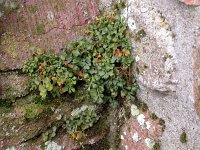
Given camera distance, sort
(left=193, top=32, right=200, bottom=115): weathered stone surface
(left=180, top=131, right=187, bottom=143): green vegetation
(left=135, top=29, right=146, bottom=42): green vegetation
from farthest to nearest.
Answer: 1. (left=135, top=29, right=146, bottom=42): green vegetation
2. (left=180, top=131, right=187, bottom=143): green vegetation
3. (left=193, top=32, right=200, bottom=115): weathered stone surface

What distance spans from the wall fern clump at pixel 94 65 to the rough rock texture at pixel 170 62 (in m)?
0.10

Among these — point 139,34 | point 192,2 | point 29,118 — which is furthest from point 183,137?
point 29,118

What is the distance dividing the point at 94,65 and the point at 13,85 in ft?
2.01

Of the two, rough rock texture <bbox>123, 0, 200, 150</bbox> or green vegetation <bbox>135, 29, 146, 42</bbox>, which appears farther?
green vegetation <bbox>135, 29, 146, 42</bbox>

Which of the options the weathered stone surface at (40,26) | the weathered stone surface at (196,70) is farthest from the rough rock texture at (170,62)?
the weathered stone surface at (40,26)

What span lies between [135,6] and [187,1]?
59 cm

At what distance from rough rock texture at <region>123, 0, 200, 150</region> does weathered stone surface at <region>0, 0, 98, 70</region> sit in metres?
0.38

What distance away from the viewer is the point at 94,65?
283 centimetres

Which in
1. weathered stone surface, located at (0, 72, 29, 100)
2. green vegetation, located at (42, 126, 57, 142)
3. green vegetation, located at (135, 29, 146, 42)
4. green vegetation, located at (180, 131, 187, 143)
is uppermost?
green vegetation, located at (135, 29, 146, 42)

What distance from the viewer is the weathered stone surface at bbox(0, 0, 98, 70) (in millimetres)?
2844

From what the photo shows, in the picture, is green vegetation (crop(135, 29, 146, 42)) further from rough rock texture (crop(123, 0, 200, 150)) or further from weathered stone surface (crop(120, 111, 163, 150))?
weathered stone surface (crop(120, 111, 163, 150))

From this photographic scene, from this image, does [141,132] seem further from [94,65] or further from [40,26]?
[40,26]

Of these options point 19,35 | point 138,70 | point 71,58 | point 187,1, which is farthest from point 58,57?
point 187,1

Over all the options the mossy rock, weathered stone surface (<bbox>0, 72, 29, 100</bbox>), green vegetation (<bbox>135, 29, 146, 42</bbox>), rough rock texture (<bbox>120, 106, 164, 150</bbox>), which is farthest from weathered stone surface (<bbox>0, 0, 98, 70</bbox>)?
rough rock texture (<bbox>120, 106, 164, 150</bbox>)
